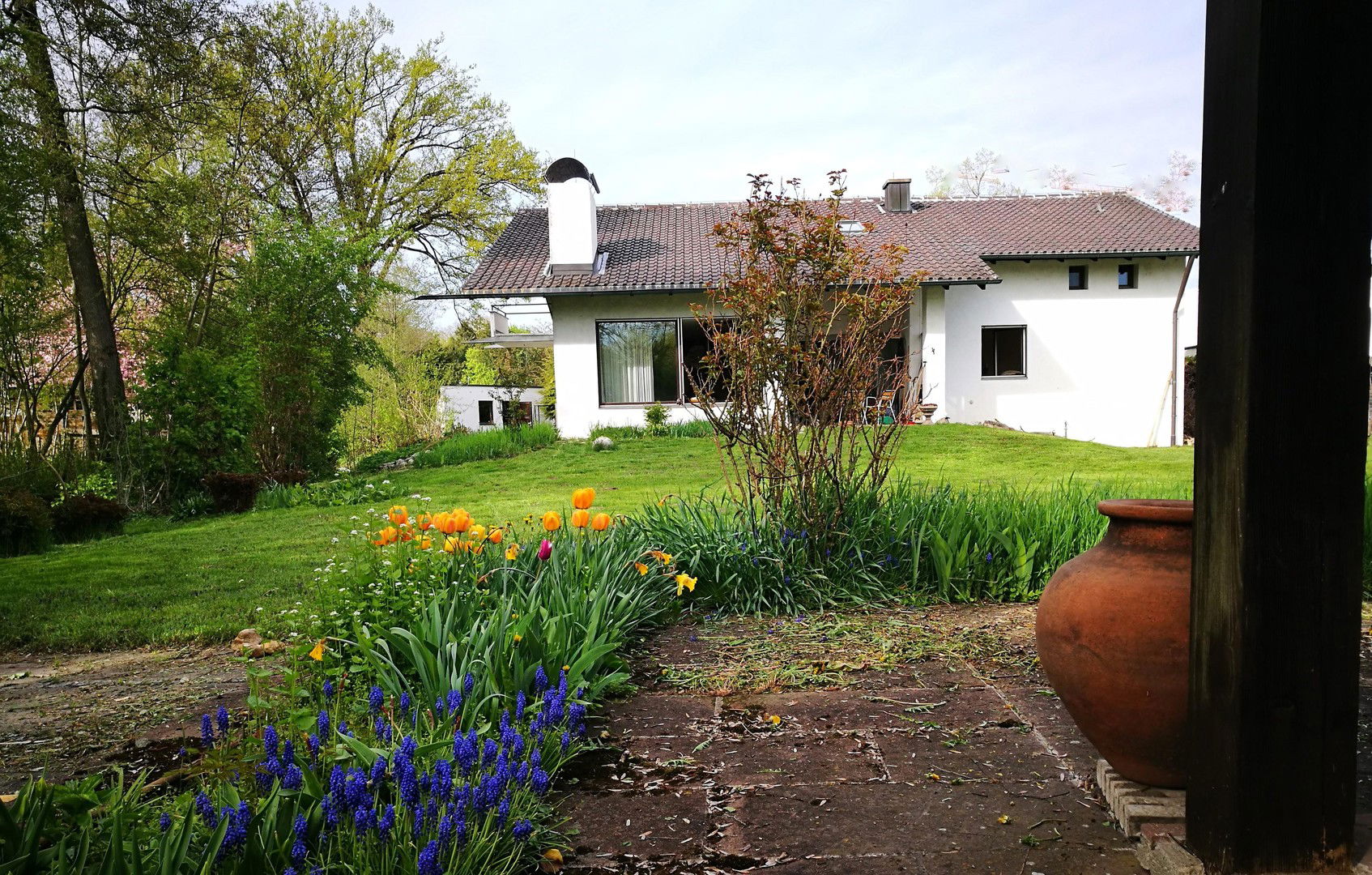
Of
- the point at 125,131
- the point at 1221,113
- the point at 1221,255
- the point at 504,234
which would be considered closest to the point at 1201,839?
the point at 1221,255

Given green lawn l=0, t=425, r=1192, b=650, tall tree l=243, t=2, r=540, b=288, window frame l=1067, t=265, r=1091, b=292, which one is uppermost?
tall tree l=243, t=2, r=540, b=288

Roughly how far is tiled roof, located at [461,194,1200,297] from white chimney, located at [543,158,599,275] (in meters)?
0.37

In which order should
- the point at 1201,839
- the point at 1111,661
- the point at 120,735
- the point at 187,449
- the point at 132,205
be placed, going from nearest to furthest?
the point at 1201,839, the point at 1111,661, the point at 120,735, the point at 187,449, the point at 132,205

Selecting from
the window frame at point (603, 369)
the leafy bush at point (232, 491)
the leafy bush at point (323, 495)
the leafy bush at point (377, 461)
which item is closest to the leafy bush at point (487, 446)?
the leafy bush at point (377, 461)

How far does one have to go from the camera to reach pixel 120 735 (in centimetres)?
262

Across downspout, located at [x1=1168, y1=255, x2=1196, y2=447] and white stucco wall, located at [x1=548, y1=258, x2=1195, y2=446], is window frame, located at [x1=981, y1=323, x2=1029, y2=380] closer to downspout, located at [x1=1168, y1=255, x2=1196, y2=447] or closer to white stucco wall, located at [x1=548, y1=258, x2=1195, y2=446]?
white stucco wall, located at [x1=548, y1=258, x2=1195, y2=446]

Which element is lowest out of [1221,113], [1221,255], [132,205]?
[1221,255]

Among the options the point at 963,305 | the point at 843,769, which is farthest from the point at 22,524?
the point at 963,305

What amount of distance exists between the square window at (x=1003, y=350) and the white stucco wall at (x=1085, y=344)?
12 cm

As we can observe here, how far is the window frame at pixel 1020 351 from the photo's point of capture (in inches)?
666

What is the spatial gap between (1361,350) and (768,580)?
3047 millimetres

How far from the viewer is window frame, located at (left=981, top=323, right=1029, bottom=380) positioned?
55.5 ft

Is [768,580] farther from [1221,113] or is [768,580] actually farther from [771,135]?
[771,135]

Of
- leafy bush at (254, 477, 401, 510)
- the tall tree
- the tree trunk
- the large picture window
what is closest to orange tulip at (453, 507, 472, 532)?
leafy bush at (254, 477, 401, 510)
